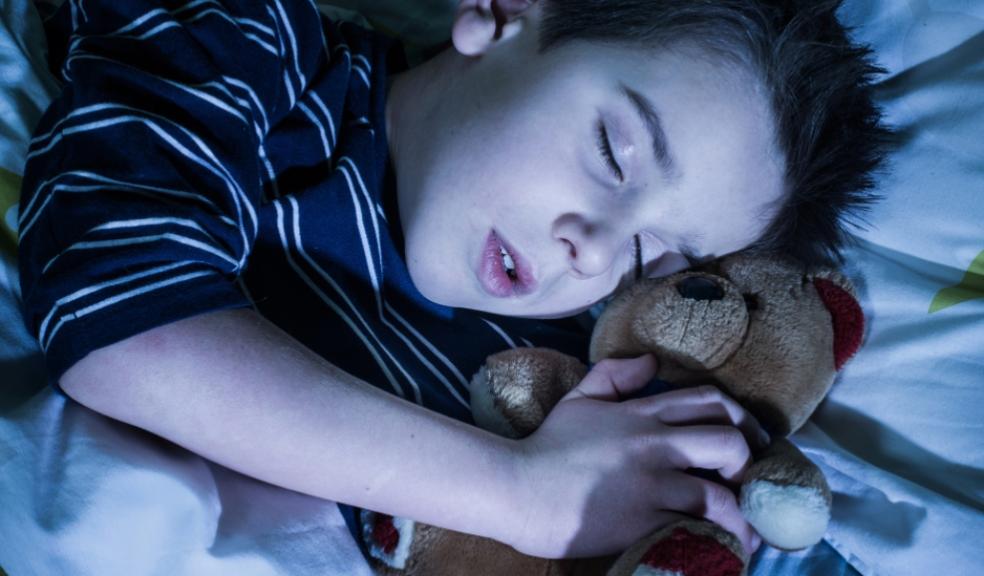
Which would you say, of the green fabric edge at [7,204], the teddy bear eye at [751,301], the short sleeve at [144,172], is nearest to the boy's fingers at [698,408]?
the teddy bear eye at [751,301]

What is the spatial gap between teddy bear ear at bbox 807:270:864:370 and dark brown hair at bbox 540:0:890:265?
7 centimetres

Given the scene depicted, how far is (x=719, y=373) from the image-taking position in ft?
2.91

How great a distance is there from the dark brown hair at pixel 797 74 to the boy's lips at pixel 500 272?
0.22m

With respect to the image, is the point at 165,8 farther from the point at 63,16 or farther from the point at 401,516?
the point at 401,516

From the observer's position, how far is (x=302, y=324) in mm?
892

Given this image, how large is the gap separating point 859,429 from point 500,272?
447mm

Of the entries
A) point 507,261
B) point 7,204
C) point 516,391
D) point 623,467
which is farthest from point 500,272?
point 7,204

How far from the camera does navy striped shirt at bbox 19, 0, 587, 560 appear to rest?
2.08 feet

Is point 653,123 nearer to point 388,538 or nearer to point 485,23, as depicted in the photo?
point 485,23

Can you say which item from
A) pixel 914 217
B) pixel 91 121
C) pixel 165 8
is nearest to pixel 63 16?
pixel 165 8

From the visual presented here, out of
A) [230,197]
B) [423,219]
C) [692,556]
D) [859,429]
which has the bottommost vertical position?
[859,429]

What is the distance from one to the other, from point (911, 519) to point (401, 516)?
519 millimetres

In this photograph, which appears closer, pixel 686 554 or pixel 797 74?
pixel 686 554

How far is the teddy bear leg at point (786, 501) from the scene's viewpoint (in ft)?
2.45
